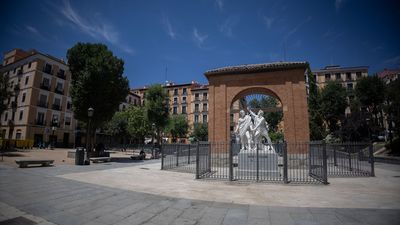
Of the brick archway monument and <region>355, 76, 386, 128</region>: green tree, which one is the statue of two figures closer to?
the brick archway monument

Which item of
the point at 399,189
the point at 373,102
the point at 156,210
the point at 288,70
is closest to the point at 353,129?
the point at 373,102

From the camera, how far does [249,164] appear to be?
11.4 meters

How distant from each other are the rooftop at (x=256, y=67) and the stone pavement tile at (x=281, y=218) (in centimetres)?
1393

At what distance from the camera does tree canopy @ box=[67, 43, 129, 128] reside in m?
18.0

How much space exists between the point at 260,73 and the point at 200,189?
12525 millimetres

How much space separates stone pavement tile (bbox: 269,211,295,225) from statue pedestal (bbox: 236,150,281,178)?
5.80 meters

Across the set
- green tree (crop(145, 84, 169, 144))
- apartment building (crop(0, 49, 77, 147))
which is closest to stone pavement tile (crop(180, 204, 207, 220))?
green tree (crop(145, 84, 169, 144))

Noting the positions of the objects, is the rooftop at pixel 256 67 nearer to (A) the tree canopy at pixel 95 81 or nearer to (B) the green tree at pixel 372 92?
(A) the tree canopy at pixel 95 81

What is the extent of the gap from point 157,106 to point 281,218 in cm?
3061

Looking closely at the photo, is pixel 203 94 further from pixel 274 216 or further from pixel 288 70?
pixel 274 216

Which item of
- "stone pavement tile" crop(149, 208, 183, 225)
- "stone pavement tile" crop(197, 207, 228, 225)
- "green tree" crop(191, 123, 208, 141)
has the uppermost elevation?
"green tree" crop(191, 123, 208, 141)

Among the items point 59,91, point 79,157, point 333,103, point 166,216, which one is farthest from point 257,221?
point 59,91

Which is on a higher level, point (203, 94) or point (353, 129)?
point (203, 94)

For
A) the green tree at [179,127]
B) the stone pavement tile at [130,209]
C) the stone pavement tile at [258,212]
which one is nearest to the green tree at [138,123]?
the green tree at [179,127]
